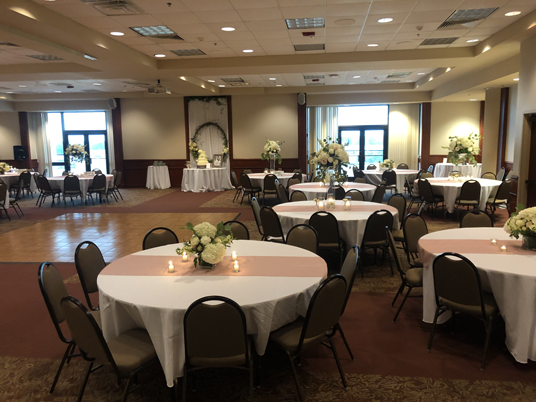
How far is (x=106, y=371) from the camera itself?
3.11m

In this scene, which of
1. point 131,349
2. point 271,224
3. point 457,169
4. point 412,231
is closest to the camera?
point 131,349

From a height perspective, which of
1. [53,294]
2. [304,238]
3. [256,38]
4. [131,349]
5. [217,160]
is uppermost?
[256,38]

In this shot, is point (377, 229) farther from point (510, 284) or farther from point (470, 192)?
point (470, 192)

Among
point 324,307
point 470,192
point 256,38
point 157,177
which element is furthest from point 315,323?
point 157,177

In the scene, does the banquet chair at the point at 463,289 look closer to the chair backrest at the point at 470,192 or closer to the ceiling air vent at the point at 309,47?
the chair backrest at the point at 470,192

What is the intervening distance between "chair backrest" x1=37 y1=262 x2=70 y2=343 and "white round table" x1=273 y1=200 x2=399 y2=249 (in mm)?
2830

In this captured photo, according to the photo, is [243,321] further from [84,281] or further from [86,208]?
[86,208]

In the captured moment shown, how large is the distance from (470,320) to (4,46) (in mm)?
8555

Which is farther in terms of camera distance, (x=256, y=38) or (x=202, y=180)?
(x=202, y=180)

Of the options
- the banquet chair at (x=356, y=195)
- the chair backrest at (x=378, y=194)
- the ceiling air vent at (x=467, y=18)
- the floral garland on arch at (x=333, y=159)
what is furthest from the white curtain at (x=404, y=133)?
the floral garland on arch at (x=333, y=159)

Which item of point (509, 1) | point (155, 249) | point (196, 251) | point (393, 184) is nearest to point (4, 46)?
point (155, 249)

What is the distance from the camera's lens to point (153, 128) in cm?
1574

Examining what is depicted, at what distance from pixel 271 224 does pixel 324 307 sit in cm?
272

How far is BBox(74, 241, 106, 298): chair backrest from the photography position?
11.3ft
